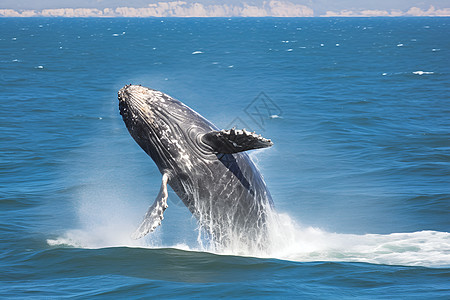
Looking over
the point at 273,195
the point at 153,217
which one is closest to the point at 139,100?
the point at 153,217

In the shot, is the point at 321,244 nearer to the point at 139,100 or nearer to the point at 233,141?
the point at 233,141

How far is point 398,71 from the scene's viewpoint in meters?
62.7

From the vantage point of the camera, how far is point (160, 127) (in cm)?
1178

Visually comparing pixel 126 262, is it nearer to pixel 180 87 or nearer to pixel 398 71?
pixel 180 87

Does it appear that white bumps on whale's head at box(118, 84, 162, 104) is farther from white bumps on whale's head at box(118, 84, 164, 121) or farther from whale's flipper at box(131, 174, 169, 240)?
whale's flipper at box(131, 174, 169, 240)

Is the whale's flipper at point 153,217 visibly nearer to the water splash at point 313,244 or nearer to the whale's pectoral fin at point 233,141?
the whale's pectoral fin at point 233,141

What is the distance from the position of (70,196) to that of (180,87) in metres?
29.6

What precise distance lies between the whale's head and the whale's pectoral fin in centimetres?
35

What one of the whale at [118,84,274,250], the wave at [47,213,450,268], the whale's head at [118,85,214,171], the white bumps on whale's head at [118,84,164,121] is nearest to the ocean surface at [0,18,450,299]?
the wave at [47,213,450,268]

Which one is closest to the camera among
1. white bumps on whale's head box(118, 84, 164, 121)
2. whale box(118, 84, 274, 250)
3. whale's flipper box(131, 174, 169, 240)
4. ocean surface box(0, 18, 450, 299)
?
whale's flipper box(131, 174, 169, 240)

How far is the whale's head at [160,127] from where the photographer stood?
460 inches

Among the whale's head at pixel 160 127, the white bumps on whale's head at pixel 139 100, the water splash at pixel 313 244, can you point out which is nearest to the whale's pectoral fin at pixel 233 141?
the whale's head at pixel 160 127

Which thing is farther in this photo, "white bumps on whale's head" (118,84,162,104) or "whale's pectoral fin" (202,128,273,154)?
"white bumps on whale's head" (118,84,162,104)

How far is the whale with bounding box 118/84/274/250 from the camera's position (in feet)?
38.1
